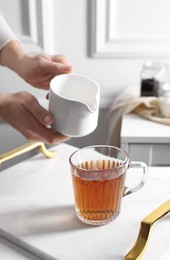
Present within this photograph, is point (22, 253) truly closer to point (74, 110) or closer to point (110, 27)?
point (74, 110)

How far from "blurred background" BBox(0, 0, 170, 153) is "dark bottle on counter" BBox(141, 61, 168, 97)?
8 centimetres

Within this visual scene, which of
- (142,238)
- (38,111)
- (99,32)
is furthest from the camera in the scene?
(99,32)

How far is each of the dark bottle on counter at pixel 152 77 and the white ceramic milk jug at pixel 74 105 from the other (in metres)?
0.56

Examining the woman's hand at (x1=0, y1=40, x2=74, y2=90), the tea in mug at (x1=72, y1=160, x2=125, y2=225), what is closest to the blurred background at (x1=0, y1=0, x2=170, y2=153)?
the woman's hand at (x1=0, y1=40, x2=74, y2=90)

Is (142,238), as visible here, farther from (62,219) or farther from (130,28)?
(130,28)

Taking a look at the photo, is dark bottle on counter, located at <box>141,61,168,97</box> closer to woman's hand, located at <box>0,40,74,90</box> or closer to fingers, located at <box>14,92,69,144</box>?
woman's hand, located at <box>0,40,74,90</box>

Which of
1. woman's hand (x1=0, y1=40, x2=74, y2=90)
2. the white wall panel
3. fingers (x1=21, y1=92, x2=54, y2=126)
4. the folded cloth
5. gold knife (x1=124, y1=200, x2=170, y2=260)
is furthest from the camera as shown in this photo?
the white wall panel

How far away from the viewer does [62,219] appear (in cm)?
61

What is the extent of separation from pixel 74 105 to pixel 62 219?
0.17 m

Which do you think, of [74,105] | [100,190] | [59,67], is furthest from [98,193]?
[59,67]

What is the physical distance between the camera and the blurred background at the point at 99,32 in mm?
1296

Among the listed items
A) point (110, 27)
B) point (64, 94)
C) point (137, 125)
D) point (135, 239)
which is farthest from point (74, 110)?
point (110, 27)

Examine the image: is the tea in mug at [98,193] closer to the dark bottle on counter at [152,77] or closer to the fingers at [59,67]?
the fingers at [59,67]

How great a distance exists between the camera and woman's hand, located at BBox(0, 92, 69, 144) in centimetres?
68
